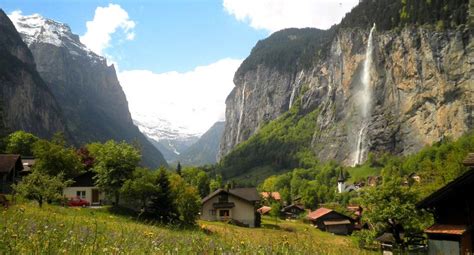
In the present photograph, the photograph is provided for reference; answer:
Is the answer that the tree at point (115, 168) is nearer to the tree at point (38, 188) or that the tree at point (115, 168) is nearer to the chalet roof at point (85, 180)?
the chalet roof at point (85, 180)

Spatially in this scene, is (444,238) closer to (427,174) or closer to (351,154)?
(427,174)

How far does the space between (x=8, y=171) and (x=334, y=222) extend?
6083 centimetres

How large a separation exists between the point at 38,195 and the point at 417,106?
15561cm

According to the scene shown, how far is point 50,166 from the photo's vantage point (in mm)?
49219

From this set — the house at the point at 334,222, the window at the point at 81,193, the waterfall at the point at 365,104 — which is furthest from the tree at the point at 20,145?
the waterfall at the point at 365,104

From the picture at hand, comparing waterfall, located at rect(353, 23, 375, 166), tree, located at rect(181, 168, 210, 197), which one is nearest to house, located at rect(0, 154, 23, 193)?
tree, located at rect(181, 168, 210, 197)

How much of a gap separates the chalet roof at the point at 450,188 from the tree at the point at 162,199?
32765mm

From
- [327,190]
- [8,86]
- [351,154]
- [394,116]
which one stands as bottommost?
[327,190]

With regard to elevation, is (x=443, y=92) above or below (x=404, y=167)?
above

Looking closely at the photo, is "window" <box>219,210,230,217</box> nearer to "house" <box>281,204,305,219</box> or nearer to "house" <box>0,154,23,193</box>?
"house" <box>0,154,23,193</box>

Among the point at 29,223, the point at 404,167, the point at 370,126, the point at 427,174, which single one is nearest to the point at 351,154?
the point at 370,126

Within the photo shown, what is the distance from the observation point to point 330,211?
8881 centimetres

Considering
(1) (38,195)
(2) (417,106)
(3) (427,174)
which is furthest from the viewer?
(2) (417,106)

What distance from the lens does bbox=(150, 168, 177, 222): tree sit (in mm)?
46650
